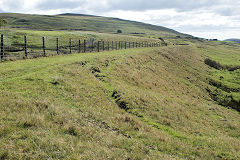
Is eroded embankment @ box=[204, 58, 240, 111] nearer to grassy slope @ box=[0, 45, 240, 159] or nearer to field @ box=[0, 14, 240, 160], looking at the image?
field @ box=[0, 14, 240, 160]

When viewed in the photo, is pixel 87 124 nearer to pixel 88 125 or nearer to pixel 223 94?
pixel 88 125

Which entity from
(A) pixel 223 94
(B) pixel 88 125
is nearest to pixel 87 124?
(B) pixel 88 125

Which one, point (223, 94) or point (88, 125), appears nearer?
point (88, 125)

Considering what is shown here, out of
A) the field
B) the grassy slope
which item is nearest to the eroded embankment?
the field

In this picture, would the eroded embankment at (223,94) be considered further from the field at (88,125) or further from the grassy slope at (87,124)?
the grassy slope at (87,124)

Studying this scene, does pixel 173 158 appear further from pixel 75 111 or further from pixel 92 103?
pixel 92 103

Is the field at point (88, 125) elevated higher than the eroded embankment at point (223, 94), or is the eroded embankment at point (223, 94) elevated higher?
the field at point (88, 125)

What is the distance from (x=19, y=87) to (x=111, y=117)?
221 inches

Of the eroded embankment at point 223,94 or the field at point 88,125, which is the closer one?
the field at point 88,125

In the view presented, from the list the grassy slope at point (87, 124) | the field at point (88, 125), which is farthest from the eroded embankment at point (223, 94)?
the grassy slope at point (87, 124)

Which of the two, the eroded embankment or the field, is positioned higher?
the field

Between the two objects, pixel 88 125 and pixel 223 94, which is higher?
pixel 88 125

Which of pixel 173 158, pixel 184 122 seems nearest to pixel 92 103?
pixel 173 158

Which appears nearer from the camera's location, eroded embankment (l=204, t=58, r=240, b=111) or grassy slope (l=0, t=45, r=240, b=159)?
grassy slope (l=0, t=45, r=240, b=159)
